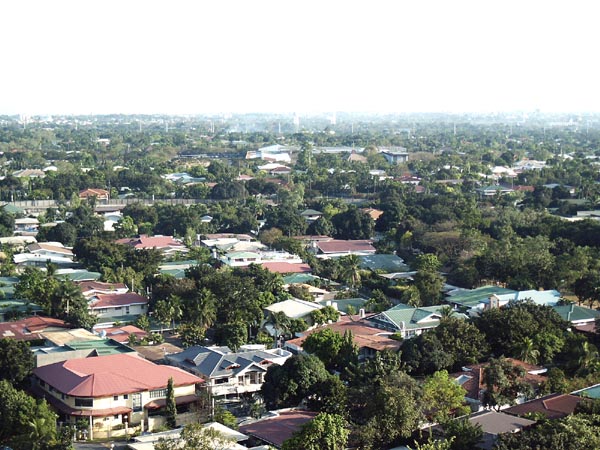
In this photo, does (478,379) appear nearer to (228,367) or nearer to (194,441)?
(228,367)

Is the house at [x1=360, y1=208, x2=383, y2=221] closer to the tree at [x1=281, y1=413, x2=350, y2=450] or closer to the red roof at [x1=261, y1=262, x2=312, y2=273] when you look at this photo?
the red roof at [x1=261, y1=262, x2=312, y2=273]

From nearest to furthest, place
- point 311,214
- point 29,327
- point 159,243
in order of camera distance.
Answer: point 29,327 < point 159,243 < point 311,214

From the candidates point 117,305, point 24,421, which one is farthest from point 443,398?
point 117,305

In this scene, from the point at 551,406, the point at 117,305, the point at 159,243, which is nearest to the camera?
the point at 551,406

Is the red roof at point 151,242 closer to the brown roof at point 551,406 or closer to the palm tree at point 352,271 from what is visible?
the palm tree at point 352,271

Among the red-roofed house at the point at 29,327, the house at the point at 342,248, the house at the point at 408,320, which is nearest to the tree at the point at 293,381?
the house at the point at 408,320

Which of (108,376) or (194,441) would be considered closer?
(194,441)

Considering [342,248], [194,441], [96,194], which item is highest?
[194,441]
